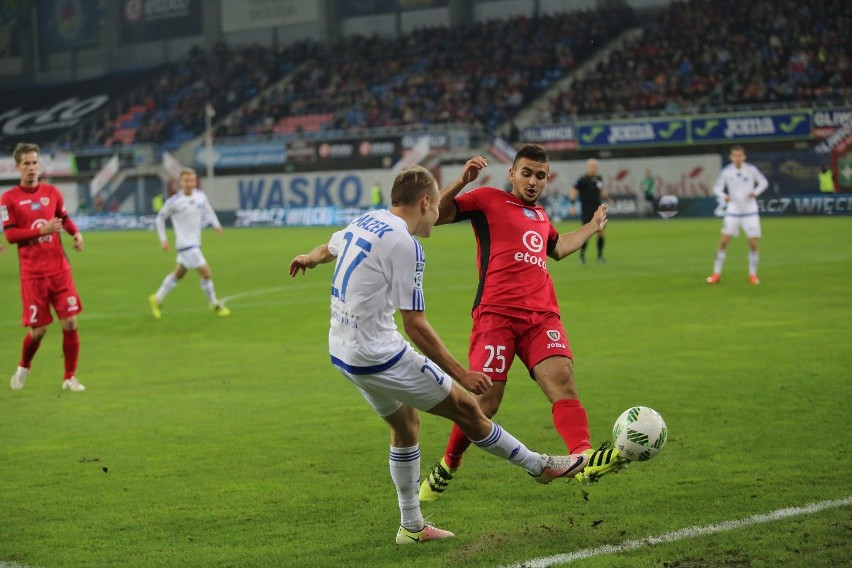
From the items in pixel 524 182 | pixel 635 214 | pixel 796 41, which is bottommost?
pixel 635 214

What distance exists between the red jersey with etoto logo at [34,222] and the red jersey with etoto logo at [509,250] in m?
5.39

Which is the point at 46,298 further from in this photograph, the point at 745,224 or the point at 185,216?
the point at 745,224

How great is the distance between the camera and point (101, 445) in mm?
8648

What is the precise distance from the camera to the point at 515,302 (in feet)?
22.6

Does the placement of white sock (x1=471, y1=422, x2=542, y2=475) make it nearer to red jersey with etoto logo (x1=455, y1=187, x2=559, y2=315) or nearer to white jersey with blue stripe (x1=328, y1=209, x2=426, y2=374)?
white jersey with blue stripe (x1=328, y1=209, x2=426, y2=374)

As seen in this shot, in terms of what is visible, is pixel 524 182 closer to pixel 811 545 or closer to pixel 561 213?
pixel 811 545

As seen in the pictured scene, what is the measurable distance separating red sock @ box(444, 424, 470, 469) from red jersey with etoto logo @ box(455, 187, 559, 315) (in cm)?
80

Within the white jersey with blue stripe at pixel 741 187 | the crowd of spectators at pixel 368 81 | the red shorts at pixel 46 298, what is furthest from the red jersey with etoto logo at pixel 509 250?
the crowd of spectators at pixel 368 81

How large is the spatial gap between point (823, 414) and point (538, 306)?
326cm

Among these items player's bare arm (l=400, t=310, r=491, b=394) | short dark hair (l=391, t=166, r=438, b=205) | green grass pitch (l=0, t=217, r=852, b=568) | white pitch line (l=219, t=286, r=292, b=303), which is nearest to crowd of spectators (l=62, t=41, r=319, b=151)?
white pitch line (l=219, t=286, r=292, b=303)

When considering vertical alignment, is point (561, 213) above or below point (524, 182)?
below

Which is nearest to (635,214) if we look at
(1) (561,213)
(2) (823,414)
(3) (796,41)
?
(1) (561,213)

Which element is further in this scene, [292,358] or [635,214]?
[635,214]

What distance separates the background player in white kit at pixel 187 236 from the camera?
17.6 m
